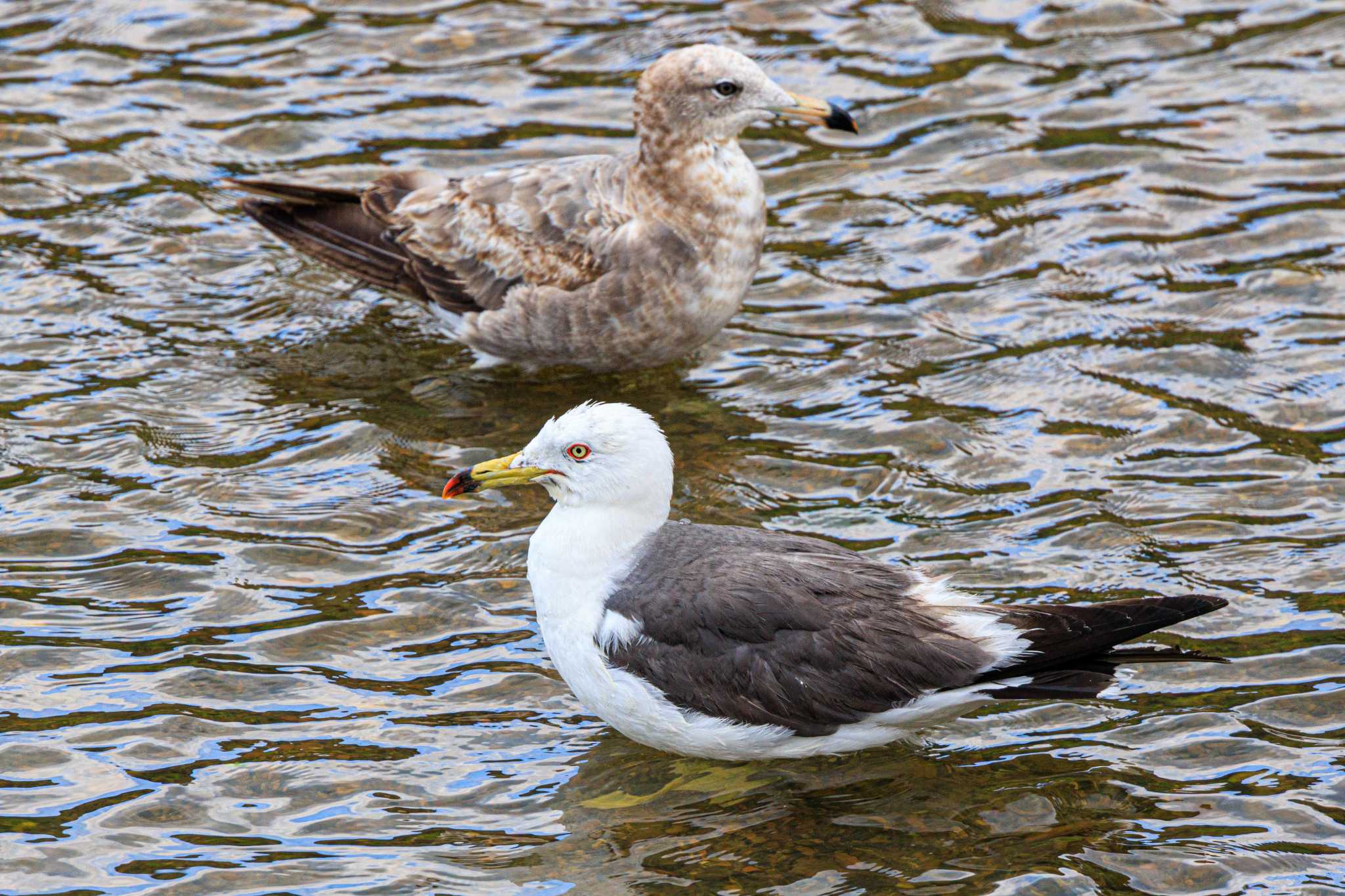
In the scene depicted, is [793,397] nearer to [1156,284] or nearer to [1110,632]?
[1156,284]

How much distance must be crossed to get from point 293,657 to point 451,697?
A: 2.39 ft

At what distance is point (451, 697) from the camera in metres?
7.19

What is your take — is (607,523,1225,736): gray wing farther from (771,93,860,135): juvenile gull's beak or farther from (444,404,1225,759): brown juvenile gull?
(771,93,860,135): juvenile gull's beak

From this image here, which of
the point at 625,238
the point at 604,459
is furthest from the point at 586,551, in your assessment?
the point at 625,238

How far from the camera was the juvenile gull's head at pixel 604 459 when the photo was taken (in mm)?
6930

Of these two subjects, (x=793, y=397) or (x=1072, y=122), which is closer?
(x=793, y=397)

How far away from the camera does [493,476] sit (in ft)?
23.5

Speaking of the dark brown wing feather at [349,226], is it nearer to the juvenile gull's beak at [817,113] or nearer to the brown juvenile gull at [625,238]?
the brown juvenile gull at [625,238]

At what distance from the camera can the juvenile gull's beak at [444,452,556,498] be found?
23.3 feet

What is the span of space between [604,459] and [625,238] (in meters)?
2.59

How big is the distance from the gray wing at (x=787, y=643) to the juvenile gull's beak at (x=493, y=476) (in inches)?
26.8

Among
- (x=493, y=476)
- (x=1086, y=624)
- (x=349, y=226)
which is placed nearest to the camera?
(x=1086, y=624)

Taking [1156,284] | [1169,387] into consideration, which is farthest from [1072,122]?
[1169,387]

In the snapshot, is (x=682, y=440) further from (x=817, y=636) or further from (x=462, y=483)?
(x=817, y=636)
